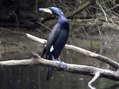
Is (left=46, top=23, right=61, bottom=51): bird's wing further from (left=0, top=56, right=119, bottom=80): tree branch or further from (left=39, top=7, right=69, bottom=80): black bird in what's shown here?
(left=0, top=56, right=119, bottom=80): tree branch

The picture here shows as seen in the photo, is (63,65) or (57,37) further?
(57,37)

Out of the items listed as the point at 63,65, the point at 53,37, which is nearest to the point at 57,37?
the point at 53,37

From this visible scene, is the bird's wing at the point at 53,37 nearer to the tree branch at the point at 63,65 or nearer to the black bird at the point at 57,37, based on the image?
the black bird at the point at 57,37

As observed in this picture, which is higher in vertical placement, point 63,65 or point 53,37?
point 53,37

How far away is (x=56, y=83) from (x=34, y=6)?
4519 millimetres

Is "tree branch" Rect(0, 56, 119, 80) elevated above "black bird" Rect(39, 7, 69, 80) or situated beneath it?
situated beneath

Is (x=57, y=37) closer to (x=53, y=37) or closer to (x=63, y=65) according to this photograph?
(x=53, y=37)

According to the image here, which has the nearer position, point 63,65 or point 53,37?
point 63,65

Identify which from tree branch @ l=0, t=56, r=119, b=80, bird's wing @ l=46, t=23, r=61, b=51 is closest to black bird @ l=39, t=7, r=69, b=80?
bird's wing @ l=46, t=23, r=61, b=51

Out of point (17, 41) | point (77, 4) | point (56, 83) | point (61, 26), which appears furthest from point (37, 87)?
point (77, 4)

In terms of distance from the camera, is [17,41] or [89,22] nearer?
[17,41]

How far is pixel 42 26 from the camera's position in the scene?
11859mm

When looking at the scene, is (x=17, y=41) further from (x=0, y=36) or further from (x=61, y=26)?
(x=61, y=26)

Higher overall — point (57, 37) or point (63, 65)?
point (57, 37)
